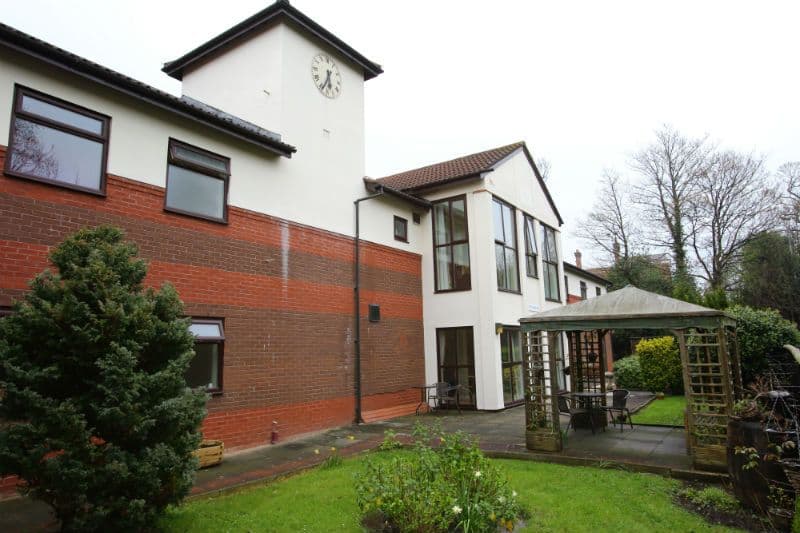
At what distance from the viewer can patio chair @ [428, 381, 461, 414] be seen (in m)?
12.0

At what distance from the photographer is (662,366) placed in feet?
50.5

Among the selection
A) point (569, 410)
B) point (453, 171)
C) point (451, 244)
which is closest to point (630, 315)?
point (569, 410)

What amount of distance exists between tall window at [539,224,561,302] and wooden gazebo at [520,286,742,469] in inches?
309

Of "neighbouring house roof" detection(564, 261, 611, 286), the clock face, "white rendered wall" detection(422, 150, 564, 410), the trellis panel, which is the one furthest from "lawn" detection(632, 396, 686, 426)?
the clock face

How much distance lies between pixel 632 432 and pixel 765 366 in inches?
214

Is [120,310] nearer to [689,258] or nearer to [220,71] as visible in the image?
[220,71]

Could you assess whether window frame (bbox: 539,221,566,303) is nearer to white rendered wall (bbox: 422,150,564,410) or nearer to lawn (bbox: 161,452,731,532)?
white rendered wall (bbox: 422,150,564,410)

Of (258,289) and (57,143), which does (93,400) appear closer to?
(57,143)

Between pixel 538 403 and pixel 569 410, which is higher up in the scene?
pixel 538 403

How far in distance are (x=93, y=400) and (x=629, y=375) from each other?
16507mm

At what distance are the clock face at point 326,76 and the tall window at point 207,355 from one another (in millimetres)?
6142

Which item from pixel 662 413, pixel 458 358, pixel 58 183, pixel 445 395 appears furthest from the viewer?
pixel 458 358

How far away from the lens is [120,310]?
12.9 ft

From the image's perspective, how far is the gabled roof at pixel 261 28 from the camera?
10.2 m
